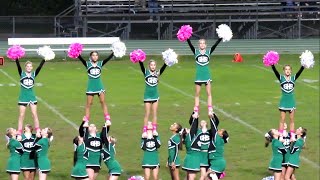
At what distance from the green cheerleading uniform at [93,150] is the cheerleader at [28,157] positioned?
812mm

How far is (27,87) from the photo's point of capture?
15656 millimetres

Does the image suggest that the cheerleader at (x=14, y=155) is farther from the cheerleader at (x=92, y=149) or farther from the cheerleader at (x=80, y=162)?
the cheerleader at (x=92, y=149)

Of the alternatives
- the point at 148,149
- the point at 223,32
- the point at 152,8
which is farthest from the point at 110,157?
the point at 152,8

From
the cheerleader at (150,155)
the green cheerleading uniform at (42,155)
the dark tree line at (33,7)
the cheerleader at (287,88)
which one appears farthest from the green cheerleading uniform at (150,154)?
the dark tree line at (33,7)

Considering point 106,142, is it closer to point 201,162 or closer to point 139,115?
point 201,162

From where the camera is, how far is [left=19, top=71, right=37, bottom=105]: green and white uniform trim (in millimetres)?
15539

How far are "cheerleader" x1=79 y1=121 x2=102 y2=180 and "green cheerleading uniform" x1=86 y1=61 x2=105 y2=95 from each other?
1.58 metres

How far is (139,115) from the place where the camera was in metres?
20.9

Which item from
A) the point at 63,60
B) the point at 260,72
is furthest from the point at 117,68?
the point at 260,72

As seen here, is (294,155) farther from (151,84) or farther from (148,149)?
(151,84)

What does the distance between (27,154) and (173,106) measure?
8213 mm

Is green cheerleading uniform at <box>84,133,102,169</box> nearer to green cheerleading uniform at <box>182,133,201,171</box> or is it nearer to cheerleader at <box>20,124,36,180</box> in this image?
cheerleader at <box>20,124,36,180</box>

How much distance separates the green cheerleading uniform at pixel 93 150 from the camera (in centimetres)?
1401

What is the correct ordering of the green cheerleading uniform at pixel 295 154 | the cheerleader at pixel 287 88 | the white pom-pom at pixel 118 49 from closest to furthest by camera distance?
the green cheerleading uniform at pixel 295 154, the white pom-pom at pixel 118 49, the cheerleader at pixel 287 88
